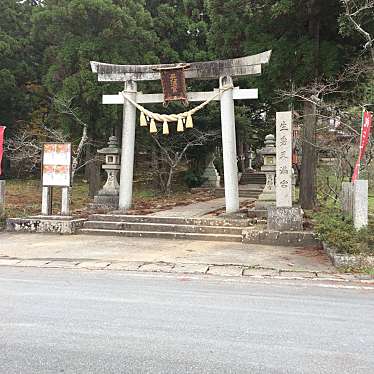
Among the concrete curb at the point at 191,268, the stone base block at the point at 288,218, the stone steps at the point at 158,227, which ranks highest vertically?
the stone base block at the point at 288,218

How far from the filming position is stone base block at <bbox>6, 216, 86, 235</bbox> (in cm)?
1212

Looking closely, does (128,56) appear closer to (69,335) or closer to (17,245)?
(17,245)

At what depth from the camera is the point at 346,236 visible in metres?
8.34

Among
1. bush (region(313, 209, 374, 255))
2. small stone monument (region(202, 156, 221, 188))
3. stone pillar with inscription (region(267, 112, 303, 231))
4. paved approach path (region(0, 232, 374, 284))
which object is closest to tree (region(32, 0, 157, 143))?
small stone monument (region(202, 156, 221, 188))

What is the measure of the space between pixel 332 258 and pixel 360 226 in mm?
1142

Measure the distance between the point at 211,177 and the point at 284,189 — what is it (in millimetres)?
15718

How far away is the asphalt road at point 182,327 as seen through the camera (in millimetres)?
3627

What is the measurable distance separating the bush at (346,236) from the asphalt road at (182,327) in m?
1.62

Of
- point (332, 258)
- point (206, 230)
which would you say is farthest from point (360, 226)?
point (206, 230)

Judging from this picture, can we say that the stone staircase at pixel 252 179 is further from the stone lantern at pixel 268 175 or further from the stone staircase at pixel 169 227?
the stone staircase at pixel 169 227

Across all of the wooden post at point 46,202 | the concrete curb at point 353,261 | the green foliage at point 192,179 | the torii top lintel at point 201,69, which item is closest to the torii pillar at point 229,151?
the torii top lintel at point 201,69

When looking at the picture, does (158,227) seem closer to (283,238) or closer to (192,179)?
(283,238)

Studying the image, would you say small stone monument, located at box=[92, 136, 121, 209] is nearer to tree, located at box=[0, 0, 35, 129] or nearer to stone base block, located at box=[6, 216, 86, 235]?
stone base block, located at box=[6, 216, 86, 235]

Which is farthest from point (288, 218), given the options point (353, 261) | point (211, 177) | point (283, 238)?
point (211, 177)
